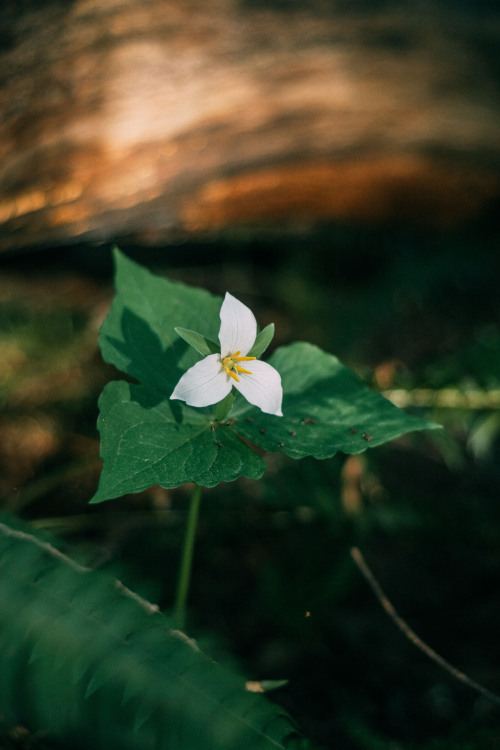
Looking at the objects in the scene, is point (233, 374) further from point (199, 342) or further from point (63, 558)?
point (63, 558)

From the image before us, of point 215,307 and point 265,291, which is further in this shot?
point 265,291

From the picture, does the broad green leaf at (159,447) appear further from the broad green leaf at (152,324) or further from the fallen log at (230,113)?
the fallen log at (230,113)

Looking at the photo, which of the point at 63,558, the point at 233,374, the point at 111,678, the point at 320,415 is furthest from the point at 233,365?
the point at 111,678

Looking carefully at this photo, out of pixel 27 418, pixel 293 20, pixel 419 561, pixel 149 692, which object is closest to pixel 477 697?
pixel 419 561

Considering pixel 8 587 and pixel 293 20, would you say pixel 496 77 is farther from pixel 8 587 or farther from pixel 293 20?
pixel 8 587

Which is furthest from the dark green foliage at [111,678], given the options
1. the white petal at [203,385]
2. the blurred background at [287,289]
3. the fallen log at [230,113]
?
the fallen log at [230,113]

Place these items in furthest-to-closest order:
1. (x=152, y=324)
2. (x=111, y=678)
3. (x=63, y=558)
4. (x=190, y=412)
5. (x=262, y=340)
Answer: (x=152, y=324), (x=190, y=412), (x=262, y=340), (x=63, y=558), (x=111, y=678)

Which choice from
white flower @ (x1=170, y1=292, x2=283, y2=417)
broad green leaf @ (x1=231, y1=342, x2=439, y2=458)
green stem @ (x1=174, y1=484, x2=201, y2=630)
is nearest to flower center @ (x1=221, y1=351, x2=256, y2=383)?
white flower @ (x1=170, y1=292, x2=283, y2=417)
